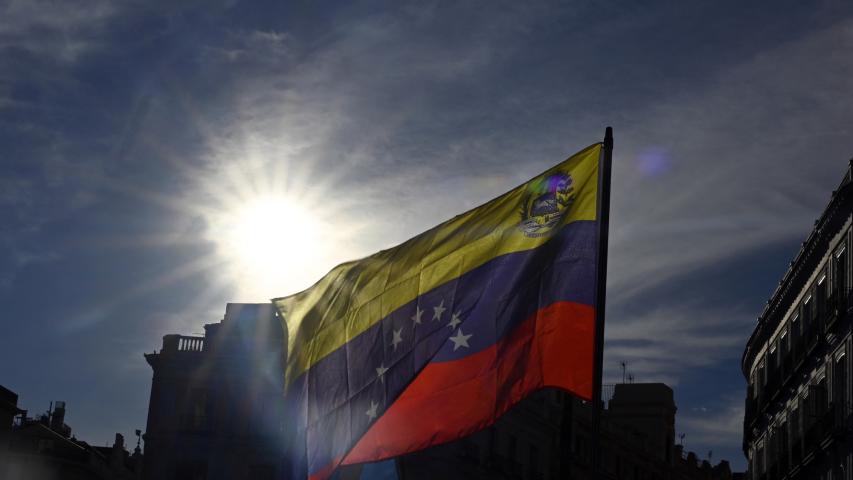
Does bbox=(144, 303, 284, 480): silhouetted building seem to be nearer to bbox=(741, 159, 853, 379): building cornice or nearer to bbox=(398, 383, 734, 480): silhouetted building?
bbox=(398, 383, 734, 480): silhouetted building

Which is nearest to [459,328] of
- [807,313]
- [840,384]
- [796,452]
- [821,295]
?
[840,384]

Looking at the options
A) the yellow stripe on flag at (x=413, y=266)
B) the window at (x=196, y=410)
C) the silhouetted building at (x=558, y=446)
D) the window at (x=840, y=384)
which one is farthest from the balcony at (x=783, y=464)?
the yellow stripe on flag at (x=413, y=266)

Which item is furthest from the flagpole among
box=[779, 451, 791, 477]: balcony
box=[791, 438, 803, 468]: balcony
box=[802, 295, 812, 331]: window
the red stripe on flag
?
box=[779, 451, 791, 477]: balcony

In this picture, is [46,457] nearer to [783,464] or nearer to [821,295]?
[783,464]

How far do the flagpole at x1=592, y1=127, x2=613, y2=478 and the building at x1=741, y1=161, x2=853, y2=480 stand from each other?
32.0 m

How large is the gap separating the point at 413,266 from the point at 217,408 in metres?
54.2

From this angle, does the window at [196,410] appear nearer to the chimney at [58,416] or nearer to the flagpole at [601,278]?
the chimney at [58,416]

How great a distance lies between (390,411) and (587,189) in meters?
4.17

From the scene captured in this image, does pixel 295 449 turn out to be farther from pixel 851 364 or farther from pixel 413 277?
pixel 851 364

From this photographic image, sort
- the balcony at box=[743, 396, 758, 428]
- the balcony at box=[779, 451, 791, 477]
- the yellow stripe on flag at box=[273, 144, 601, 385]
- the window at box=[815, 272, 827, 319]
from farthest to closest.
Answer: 1. the balcony at box=[743, 396, 758, 428]
2. the balcony at box=[779, 451, 791, 477]
3. the window at box=[815, 272, 827, 319]
4. the yellow stripe on flag at box=[273, 144, 601, 385]

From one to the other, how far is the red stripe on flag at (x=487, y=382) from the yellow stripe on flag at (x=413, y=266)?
1256 mm

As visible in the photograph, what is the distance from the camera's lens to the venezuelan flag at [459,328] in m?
15.3

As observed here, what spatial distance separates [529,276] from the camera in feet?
52.0

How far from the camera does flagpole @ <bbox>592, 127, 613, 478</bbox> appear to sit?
13.3 meters
